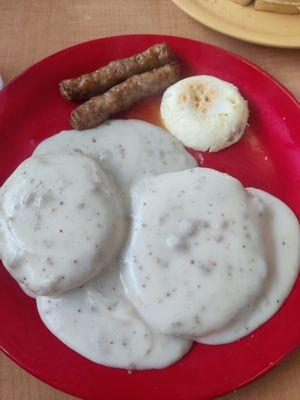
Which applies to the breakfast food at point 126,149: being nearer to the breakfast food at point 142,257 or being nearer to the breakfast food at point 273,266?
the breakfast food at point 142,257

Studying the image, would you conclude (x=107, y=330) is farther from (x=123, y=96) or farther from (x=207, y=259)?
(x=123, y=96)

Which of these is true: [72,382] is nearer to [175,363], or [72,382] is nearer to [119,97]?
[175,363]

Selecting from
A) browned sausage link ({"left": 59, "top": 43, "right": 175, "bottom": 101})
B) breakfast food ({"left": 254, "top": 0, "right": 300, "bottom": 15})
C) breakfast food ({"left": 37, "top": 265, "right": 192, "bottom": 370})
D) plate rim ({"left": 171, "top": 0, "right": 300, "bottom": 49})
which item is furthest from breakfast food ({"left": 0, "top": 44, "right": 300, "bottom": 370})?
breakfast food ({"left": 254, "top": 0, "right": 300, "bottom": 15})

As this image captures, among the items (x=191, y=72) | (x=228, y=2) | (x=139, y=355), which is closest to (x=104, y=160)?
(x=191, y=72)

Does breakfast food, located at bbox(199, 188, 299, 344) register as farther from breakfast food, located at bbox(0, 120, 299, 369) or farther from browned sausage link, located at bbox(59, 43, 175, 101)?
browned sausage link, located at bbox(59, 43, 175, 101)

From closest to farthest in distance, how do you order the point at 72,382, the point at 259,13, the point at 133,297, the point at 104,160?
1. the point at 72,382
2. the point at 133,297
3. the point at 104,160
4. the point at 259,13

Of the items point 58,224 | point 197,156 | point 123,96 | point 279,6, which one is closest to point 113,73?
point 123,96
